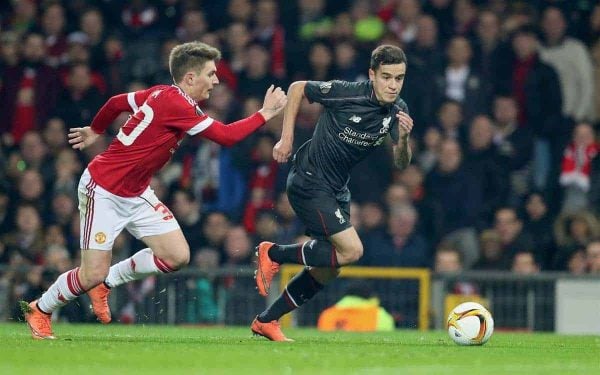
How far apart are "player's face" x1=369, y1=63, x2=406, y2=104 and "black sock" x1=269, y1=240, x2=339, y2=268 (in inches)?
42.9

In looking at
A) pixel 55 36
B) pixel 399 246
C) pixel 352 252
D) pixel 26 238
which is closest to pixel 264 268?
pixel 352 252

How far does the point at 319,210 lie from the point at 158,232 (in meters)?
1.13

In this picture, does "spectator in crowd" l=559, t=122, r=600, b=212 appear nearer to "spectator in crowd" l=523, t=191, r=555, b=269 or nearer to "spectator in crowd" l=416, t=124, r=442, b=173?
"spectator in crowd" l=523, t=191, r=555, b=269

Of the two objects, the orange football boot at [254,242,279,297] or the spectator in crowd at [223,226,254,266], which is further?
the spectator in crowd at [223,226,254,266]

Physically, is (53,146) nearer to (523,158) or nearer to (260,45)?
(260,45)

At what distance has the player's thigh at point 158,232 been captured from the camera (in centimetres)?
959

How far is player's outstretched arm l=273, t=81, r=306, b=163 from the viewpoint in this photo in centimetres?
938

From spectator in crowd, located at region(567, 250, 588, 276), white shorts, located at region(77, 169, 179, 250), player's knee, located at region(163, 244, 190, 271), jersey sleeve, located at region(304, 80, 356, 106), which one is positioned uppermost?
jersey sleeve, located at region(304, 80, 356, 106)

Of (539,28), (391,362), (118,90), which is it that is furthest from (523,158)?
(391,362)

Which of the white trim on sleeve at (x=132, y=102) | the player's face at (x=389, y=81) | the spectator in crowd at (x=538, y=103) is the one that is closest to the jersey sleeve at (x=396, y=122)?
the player's face at (x=389, y=81)

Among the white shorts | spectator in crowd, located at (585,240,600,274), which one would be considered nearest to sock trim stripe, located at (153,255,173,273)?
the white shorts

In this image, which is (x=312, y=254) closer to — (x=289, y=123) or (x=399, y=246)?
(x=289, y=123)

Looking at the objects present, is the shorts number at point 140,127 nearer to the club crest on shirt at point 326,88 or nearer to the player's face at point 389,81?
the club crest on shirt at point 326,88

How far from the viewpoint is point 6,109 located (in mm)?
15656
